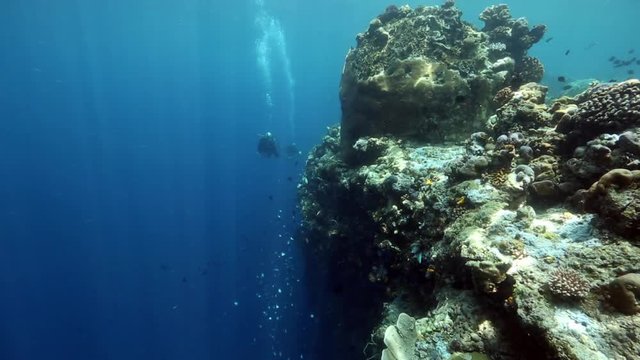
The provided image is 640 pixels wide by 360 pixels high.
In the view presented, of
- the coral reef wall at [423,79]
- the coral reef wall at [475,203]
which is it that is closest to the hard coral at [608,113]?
the coral reef wall at [475,203]

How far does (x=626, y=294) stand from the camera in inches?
123

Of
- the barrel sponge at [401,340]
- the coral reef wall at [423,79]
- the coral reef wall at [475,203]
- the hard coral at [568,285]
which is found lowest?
the barrel sponge at [401,340]

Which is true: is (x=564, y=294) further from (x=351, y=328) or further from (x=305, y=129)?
(x=305, y=129)

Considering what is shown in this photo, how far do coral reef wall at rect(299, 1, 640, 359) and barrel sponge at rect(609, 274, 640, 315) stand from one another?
1 centimetres

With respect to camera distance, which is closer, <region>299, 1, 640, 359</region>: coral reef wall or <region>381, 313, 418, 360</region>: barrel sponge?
<region>299, 1, 640, 359</region>: coral reef wall

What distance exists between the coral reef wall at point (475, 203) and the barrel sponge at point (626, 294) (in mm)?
10

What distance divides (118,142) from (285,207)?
1895 inches

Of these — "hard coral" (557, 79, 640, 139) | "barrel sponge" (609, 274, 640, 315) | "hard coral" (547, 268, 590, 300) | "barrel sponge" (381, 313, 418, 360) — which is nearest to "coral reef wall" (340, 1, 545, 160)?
"hard coral" (557, 79, 640, 139)

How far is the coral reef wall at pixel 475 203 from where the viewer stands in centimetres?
357

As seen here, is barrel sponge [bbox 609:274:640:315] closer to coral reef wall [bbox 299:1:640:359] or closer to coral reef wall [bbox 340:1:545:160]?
coral reef wall [bbox 299:1:640:359]

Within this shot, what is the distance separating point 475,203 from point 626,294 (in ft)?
8.34

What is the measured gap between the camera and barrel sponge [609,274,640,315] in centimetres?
311

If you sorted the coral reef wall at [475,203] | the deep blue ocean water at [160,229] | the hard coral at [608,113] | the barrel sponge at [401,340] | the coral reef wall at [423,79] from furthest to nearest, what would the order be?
the deep blue ocean water at [160,229], the coral reef wall at [423,79], the hard coral at [608,113], the barrel sponge at [401,340], the coral reef wall at [475,203]

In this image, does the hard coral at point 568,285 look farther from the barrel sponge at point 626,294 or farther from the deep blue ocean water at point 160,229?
the deep blue ocean water at point 160,229
